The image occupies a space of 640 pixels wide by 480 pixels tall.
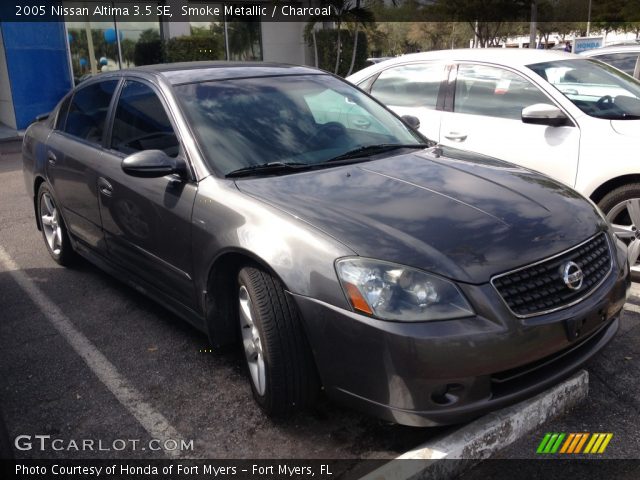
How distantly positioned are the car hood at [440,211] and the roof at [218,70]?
102 centimetres

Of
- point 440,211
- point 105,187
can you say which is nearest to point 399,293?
point 440,211

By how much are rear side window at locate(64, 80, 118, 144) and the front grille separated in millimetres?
2993

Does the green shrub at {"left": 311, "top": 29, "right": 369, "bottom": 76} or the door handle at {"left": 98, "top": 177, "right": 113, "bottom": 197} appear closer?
the door handle at {"left": 98, "top": 177, "right": 113, "bottom": 197}

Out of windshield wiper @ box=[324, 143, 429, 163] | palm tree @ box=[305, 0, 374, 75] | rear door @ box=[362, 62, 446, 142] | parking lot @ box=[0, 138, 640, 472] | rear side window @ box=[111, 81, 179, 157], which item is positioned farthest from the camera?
palm tree @ box=[305, 0, 374, 75]

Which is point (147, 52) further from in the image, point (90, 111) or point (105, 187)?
point (105, 187)

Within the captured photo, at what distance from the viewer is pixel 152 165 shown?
326cm

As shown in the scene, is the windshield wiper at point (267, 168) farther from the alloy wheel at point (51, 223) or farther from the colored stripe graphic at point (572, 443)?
the alloy wheel at point (51, 223)

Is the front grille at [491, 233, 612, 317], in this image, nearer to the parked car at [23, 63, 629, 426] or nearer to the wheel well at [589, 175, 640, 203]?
the parked car at [23, 63, 629, 426]

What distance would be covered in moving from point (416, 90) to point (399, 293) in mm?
3701

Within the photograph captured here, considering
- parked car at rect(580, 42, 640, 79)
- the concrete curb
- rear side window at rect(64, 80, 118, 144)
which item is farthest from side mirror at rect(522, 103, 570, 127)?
parked car at rect(580, 42, 640, 79)

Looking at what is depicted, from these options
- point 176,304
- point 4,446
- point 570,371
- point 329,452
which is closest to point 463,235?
point 570,371

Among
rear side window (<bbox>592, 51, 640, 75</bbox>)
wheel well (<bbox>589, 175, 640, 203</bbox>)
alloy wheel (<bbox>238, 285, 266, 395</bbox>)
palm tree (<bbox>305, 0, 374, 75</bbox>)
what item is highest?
palm tree (<bbox>305, 0, 374, 75</bbox>)

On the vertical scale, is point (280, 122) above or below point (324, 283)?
above

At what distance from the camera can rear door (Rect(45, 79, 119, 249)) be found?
4.26 metres
